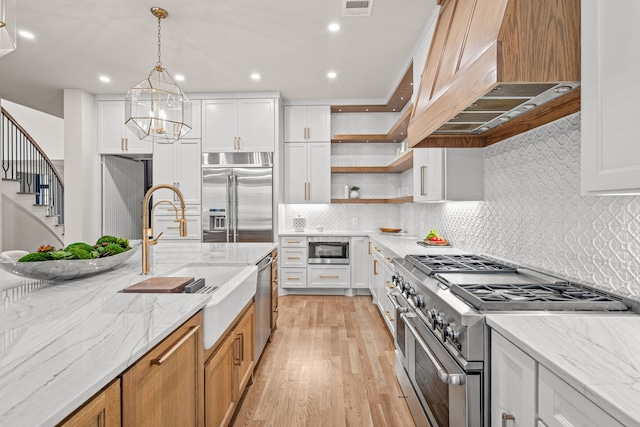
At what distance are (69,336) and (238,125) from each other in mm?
4467

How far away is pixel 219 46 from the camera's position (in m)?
3.64

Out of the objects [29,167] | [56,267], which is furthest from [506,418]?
[29,167]

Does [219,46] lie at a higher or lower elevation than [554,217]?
higher

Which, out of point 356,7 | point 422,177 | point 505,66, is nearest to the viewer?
point 505,66

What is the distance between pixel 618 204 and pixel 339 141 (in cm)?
426

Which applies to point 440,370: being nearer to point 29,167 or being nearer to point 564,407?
point 564,407

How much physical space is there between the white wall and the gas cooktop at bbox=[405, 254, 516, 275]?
9551mm

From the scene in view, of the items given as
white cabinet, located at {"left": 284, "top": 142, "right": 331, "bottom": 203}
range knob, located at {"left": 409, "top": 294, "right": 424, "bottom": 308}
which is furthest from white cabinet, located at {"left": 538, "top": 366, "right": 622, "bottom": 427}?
white cabinet, located at {"left": 284, "top": 142, "right": 331, "bottom": 203}

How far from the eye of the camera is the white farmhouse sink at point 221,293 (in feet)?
4.68

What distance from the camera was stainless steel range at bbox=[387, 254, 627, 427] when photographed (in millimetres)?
1280

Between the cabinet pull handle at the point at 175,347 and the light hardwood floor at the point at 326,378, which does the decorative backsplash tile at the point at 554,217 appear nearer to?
the light hardwood floor at the point at 326,378

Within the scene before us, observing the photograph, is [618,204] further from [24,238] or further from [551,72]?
[24,238]

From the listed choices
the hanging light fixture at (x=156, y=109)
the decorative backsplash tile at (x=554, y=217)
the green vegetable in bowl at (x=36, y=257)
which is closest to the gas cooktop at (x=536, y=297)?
the decorative backsplash tile at (x=554, y=217)

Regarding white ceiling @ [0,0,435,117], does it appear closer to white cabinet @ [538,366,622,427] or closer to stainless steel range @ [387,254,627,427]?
stainless steel range @ [387,254,627,427]
